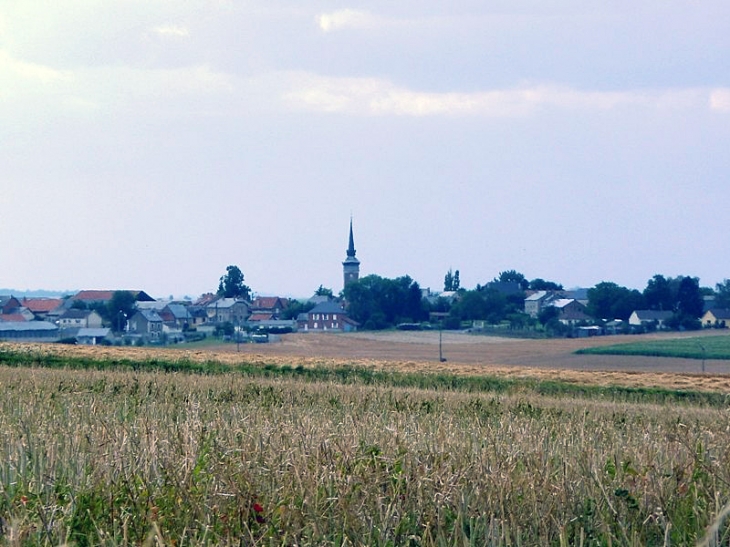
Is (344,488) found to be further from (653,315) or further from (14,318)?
(14,318)

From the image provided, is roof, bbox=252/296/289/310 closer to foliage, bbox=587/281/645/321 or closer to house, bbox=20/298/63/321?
house, bbox=20/298/63/321

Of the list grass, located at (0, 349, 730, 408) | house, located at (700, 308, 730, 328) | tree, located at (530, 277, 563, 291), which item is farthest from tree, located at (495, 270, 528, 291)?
grass, located at (0, 349, 730, 408)

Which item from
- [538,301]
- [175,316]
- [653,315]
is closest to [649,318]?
[653,315]

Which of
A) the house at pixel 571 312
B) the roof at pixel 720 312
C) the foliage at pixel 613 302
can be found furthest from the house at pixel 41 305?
the roof at pixel 720 312

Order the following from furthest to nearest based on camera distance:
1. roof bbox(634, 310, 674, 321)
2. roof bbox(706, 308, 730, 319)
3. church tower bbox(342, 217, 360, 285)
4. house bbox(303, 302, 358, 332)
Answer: church tower bbox(342, 217, 360, 285) < house bbox(303, 302, 358, 332) < roof bbox(634, 310, 674, 321) < roof bbox(706, 308, 730, 319)

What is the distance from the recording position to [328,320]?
105 meters

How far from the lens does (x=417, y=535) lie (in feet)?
19.8

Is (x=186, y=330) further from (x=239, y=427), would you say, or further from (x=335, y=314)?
(x=239, y=427)

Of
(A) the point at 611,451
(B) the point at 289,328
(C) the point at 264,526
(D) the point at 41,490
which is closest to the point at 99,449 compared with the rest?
(D) the point at 41,490

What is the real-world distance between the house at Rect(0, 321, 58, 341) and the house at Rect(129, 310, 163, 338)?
7.56 metres

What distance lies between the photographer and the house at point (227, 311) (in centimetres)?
11454

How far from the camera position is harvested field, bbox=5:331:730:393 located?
38.4 m

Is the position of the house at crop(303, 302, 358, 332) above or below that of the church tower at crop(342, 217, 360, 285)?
below

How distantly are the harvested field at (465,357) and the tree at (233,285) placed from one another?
43.2m
